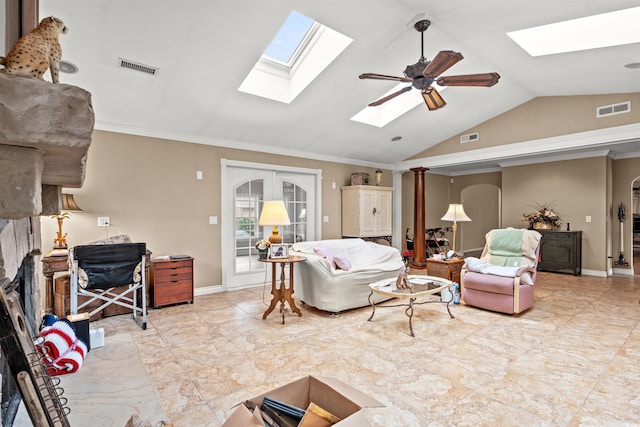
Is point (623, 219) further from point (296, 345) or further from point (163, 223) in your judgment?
point (163, 223)

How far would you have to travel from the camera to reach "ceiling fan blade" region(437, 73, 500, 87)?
277cm

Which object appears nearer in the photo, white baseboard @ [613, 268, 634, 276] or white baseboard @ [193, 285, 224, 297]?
white baseboard @ [193, 285, 224, 297]

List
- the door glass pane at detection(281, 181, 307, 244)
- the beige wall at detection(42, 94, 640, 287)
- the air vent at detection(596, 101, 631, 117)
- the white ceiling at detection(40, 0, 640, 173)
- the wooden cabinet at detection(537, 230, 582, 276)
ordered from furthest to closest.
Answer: the wooden cabinet at detection(537, 230, 582, 276), the door glass pane at detection(281, 181, 307, 244), the air vent at detection(596, 101, 631, 117), the beige wall at detection(42, 94, 640, 287), the white ceiling at detection(40, 0, 640, 173)

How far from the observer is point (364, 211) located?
6270mm

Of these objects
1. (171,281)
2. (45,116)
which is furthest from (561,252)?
(45,116)

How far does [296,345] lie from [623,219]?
7.29 meters

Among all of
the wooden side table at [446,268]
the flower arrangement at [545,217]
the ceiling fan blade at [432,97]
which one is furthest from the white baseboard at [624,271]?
the ceiling fan blade at [432,97]

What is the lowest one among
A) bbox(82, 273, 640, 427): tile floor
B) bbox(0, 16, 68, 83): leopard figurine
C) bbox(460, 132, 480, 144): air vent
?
bbox(82, 273, 640, 427): tile floor

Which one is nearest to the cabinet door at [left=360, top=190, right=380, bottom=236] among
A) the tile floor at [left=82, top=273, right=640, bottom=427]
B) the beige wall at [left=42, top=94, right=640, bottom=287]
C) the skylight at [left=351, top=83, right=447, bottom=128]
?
the beige wall at [left=42, top=94, right=640, bottom=287]

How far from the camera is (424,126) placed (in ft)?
18.8

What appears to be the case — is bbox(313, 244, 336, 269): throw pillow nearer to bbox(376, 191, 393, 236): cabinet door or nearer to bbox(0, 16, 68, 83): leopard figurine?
bbox(376, 191, 393, 236): cabinet door

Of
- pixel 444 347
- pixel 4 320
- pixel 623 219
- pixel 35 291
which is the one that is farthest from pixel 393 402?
pixel 623 219

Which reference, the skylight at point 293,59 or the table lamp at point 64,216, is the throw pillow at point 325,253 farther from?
the table lamp at point 64,216

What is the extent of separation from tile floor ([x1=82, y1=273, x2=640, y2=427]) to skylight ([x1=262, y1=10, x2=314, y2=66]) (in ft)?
9.98
